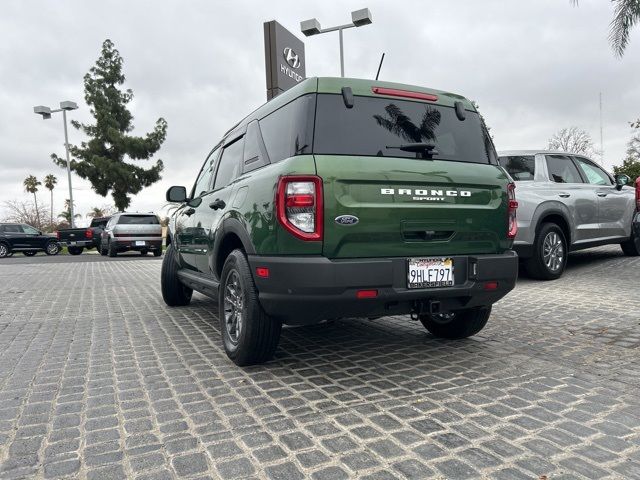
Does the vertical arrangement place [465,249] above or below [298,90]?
below

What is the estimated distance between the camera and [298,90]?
10.7 ft

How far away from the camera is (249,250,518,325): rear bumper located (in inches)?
115

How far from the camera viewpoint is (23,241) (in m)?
22.3

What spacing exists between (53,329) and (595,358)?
513 cm

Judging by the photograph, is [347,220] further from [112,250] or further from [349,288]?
[112,250]

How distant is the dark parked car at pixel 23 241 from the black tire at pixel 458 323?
22.8 meters

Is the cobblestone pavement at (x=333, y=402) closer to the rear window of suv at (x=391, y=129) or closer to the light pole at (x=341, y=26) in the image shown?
the rear window of suv at (x=391, y=129)

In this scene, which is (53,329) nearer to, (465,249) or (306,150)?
(306,150)

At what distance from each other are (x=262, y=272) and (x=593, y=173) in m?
7.08

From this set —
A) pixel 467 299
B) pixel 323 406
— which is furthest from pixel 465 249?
pixel 323 406

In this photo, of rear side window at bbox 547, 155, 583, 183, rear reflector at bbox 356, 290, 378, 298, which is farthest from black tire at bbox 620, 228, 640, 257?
rear reflector at bbox 356, 290, 378, 298

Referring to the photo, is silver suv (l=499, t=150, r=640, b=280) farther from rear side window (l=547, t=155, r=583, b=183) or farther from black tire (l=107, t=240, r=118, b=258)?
black tire (l=107, t=240, r=118, b=258)

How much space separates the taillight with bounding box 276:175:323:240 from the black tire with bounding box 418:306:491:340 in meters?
1.77

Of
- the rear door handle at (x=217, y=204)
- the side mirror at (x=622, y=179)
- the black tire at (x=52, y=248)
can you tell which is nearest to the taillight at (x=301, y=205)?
the rear door handle at (x=217, y=204)
